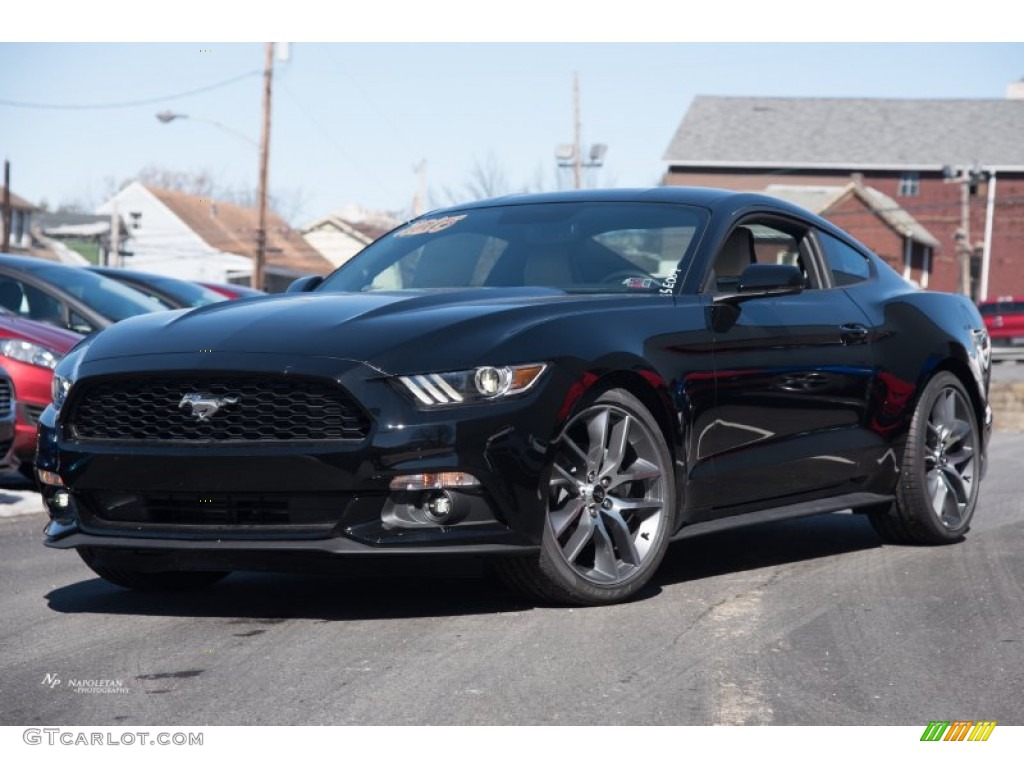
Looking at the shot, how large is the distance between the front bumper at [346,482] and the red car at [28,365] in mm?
4737

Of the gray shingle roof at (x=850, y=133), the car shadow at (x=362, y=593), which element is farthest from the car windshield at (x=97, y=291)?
the gray shingle roof at (x=850, y=133)

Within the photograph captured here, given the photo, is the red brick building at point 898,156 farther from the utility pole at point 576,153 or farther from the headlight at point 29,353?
the headlight at point 29,353

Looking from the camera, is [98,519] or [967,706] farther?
[98,519]

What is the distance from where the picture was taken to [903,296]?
25.2 ft

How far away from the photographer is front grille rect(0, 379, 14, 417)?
372 inches

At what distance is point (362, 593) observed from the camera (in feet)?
20.0

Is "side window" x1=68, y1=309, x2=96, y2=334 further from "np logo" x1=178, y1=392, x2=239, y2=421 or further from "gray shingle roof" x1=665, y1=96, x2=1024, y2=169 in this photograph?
"gray shingle roof" x1=665, y1=96, x2=1024, y2=169

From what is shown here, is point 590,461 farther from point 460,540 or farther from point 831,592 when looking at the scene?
point 831,592

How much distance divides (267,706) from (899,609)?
2581mm

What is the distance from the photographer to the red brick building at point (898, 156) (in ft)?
253

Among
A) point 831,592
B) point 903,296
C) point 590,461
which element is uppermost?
point 903,296

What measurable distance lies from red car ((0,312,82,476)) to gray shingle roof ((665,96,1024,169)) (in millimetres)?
70351

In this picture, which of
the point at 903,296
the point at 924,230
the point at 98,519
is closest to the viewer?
the point at 98,519

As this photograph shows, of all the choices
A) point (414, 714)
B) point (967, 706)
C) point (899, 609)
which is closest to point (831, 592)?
point (899, 609)
